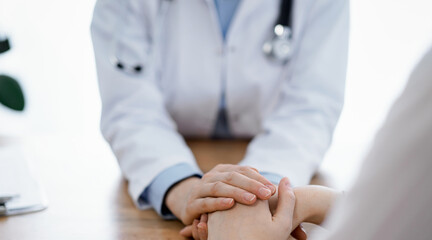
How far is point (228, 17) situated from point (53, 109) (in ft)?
3.54

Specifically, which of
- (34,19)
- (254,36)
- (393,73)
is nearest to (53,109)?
(34,19)

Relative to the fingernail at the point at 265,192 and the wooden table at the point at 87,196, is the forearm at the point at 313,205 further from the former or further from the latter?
the wooden table at the point at 87,196

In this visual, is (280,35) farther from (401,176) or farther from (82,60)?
(82,60)

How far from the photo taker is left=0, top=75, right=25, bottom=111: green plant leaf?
2.27 ft

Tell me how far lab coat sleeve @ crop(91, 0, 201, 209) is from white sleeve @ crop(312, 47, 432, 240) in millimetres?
518

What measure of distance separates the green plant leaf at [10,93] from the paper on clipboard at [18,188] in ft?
0.52

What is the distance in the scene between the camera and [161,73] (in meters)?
1.07

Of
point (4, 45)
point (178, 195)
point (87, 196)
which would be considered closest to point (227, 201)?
point (178, 195)

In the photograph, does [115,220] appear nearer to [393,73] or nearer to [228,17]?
[228,17]

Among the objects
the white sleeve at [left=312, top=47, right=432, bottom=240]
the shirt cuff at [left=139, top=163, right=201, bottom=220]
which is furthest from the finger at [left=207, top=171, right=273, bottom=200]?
the white sleeve at [left=312, top=47, right=432, bottom=240]

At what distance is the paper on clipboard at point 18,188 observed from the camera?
29.9 inches

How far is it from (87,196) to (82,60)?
3.78 ft

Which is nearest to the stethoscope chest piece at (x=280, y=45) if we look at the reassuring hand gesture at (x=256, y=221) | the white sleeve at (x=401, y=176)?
the reassuring hand gesture at (x=256, y=221)

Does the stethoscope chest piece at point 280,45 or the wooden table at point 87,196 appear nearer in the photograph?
the wooden table at point 87,196
